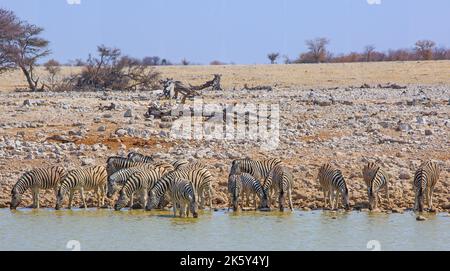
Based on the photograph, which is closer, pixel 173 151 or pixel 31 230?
pixel 31 230

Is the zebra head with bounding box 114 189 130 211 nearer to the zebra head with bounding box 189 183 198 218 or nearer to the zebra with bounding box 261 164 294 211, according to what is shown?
the zebra head with bounding box 189 183 198 218

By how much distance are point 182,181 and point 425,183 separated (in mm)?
3055

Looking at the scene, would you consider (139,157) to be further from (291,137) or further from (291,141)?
(291,137)

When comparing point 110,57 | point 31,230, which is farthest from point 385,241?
point 110,57

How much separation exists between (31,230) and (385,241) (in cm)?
402

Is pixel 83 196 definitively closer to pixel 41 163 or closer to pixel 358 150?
pixel 41 163

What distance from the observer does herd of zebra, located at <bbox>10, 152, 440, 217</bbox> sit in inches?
485

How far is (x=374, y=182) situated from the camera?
1266 centimetres

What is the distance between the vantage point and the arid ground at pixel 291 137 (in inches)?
548

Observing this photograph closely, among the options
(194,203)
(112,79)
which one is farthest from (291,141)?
(112,79)

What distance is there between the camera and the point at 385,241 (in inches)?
417

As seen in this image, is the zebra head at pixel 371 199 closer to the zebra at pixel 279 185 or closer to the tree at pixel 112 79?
the zebra at pixel 279 185

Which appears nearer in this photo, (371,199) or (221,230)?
(221,230)

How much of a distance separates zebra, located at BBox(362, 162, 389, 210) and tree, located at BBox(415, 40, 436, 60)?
32352mm
